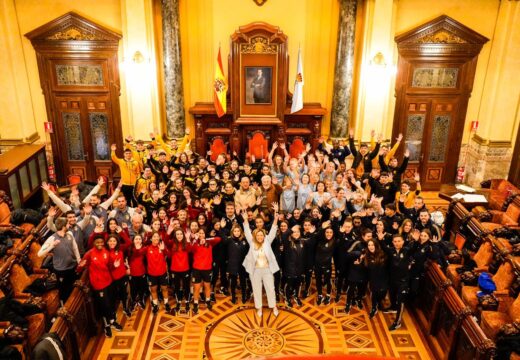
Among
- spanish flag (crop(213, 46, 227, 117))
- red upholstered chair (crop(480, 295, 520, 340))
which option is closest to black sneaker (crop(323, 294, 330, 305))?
red upholstered chair (crop(480, 295, 520, 340))

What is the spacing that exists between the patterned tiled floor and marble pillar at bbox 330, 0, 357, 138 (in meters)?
5.36

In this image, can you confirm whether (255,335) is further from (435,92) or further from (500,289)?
(435,92)

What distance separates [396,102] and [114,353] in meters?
8.50

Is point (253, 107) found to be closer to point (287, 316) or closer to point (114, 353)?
point (287, 316)

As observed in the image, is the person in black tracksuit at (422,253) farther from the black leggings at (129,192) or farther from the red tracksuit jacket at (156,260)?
the black leggings at (129,192)

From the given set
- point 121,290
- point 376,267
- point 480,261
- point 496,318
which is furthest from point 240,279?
point 480,261

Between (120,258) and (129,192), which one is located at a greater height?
(129,192)

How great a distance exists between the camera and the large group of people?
21.7ft

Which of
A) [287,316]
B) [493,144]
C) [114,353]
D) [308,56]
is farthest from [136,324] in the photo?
[493,144]

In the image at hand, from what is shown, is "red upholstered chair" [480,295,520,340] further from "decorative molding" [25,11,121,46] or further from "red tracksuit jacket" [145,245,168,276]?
"decorative molding" [25,11,121,46]

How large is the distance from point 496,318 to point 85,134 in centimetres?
969

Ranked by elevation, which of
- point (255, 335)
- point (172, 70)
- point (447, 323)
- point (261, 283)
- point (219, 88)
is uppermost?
point (172, 70)

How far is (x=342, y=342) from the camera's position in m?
Answer: 6.64

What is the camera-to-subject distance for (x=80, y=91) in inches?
439
